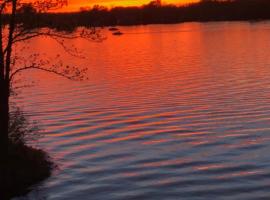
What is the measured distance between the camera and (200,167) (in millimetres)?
19078

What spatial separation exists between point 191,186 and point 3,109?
6.71m

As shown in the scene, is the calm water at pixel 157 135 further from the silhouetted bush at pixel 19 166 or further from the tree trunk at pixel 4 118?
the tree trunk at pixel 4 118

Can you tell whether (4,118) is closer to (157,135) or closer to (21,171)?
(21,171)

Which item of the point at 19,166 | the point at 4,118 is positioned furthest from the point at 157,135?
the point at 4,118

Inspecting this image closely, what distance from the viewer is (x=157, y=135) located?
24719mm

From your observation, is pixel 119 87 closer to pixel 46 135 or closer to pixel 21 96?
pixel 21 96

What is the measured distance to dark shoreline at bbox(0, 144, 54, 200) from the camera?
16906mm

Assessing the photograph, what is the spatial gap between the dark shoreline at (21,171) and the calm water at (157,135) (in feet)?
1.36

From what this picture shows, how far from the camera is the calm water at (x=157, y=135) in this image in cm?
1727

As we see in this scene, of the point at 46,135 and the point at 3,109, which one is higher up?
the point at 3,109

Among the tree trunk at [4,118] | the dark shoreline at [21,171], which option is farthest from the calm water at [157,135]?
the tree trunk at [4,118]

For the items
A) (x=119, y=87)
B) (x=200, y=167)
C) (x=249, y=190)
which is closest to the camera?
(x=249, y=190)

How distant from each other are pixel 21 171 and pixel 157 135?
27.6ft

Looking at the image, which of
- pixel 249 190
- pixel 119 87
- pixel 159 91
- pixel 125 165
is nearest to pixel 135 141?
pixel 125 165
